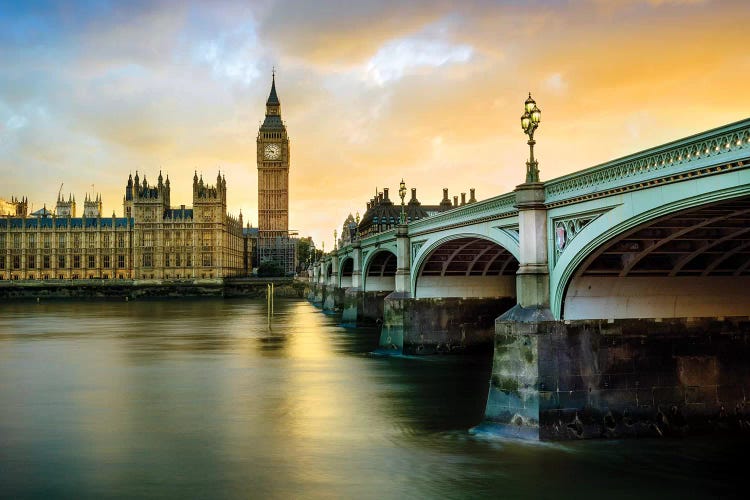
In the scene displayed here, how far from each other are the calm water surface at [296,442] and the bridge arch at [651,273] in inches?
143

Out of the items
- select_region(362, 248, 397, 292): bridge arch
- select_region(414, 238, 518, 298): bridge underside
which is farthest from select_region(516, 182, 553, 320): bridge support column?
select_region(362, 248, 397, 292): bridge arch

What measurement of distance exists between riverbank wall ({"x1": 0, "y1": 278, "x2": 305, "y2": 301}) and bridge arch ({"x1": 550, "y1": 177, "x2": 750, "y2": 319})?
125786mm

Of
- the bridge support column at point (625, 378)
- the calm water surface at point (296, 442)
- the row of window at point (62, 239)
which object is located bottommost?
the calm water surface at point (296, 442)

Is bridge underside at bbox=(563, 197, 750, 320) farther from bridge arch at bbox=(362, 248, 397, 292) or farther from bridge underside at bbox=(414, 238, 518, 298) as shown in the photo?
bridge arch at bbox=(362, 248, 397, 292)

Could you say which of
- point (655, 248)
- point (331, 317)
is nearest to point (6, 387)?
point (655, 248)

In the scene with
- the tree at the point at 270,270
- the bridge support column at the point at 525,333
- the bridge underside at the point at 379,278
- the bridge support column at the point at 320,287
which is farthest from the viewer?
the tree at the point at 270,270

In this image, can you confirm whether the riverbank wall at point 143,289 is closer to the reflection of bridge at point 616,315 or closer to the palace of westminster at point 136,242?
the palace of westminster at point 136,242

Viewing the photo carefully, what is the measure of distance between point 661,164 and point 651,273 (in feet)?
17.9

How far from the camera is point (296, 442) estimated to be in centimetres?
1989

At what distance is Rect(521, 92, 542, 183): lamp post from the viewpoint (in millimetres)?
19547

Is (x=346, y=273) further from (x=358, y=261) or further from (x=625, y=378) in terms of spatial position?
(x=625, y=378)

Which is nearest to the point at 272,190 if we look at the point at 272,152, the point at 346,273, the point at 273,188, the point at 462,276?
the point at 273,188

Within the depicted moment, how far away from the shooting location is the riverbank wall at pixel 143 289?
13600 cm

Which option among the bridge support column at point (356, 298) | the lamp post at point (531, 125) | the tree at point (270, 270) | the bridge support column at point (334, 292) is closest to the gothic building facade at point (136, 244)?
the tree at point (270, 270)
